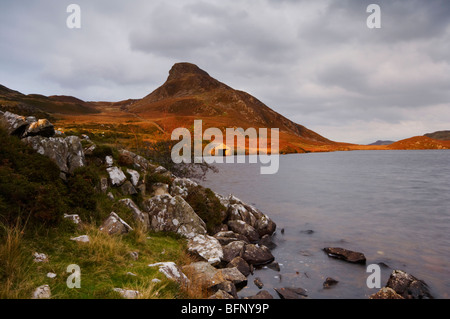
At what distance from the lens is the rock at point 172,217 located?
13.0 meters

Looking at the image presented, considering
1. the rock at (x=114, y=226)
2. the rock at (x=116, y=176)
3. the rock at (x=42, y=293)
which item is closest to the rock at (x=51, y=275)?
the rock at (x=42, y=293)

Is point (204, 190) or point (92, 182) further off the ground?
point (92, 182)

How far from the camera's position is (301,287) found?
424 inches

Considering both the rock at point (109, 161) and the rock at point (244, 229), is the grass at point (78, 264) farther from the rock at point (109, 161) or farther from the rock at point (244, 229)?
the rock at point (244, 229)

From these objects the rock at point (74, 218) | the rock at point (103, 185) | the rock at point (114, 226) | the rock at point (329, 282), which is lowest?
the rock at point (329, 282)

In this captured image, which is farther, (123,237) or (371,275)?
(371,275)

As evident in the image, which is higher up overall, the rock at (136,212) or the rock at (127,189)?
the rock at (127,189)

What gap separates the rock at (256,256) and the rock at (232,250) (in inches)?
10.6

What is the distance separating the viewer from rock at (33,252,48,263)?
675 centimetres

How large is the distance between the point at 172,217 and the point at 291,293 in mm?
6762

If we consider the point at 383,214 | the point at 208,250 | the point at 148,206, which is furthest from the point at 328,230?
the point at 148,206
